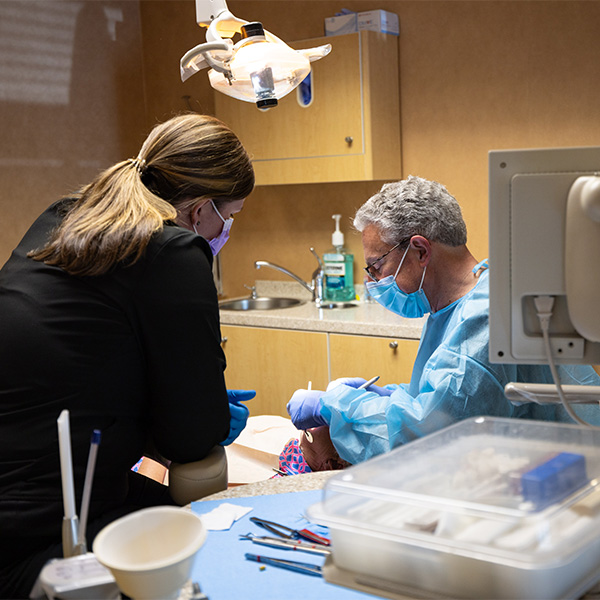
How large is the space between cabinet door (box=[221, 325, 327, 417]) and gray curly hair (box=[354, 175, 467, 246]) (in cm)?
140

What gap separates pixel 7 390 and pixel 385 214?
3.34 ft

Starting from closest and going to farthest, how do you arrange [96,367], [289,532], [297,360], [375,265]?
[289,532]
[96,367]
[375,265]
[297,360]

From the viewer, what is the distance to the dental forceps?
1162 mm

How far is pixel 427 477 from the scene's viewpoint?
3.22ft

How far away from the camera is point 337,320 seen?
322 centimetres

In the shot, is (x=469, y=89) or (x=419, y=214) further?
(x=469, y=89)

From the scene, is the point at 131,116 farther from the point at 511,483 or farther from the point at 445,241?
the point at 511,483

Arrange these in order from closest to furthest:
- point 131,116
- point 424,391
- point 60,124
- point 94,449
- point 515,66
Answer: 1. point 94,449
2. point 424,391
3. point 515,66
4. point 60,124
5. point 131,116

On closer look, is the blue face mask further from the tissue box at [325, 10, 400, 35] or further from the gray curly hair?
the tissue box at [325, 10, 400, 35]

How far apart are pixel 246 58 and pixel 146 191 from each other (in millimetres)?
432

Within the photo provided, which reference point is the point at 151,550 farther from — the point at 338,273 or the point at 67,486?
the point at 338,273

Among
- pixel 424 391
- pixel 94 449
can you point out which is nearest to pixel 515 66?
pixel 424 391

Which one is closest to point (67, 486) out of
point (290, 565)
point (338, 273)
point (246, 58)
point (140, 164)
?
point (290, 565)

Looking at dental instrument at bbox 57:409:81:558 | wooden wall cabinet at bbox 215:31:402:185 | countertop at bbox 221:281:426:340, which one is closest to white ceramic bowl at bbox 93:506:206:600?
dental instrument at bbox 57:409:81:558
